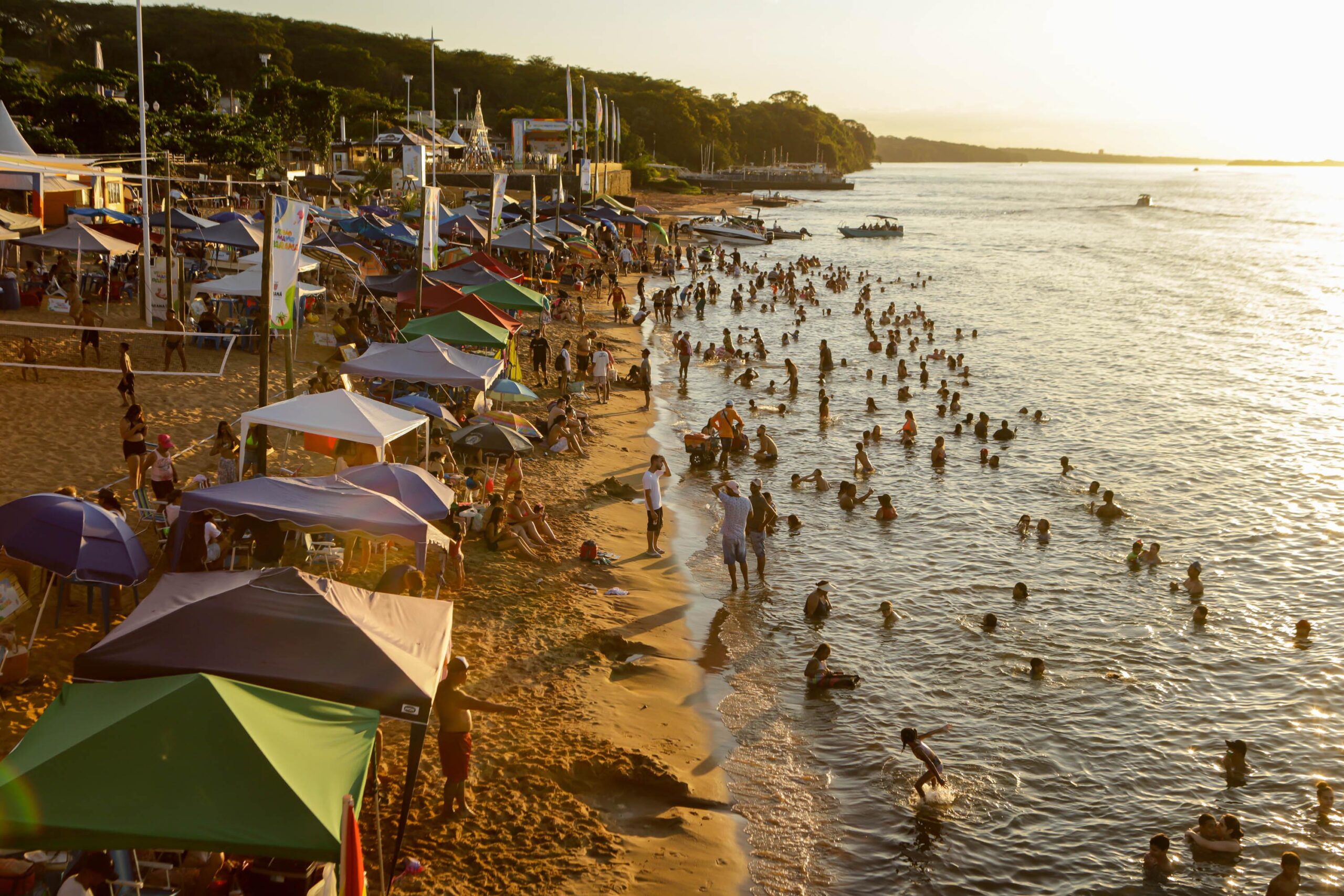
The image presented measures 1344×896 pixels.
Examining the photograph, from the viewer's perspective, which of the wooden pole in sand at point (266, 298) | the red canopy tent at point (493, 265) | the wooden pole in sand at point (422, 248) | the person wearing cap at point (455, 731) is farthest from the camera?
the red canopy tent at point (493, 265)

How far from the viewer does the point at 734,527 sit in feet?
47.6

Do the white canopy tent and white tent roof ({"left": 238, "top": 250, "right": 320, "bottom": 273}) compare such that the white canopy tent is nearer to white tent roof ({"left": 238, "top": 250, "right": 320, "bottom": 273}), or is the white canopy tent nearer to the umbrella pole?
the umbrella pole

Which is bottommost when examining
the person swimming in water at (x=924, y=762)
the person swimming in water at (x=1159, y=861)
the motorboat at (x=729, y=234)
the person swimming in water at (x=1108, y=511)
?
the person swimming in water at (x=1159, y=861)

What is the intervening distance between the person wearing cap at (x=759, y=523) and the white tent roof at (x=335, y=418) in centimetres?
531

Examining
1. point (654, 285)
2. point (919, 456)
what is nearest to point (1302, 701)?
Result: point (919, 456)

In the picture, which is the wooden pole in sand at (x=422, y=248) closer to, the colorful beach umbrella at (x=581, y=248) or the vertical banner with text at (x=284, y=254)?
the vertical banner with text at (x=284, y=254)

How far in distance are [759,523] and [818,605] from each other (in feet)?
5.52

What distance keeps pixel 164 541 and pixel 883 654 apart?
29.6ft

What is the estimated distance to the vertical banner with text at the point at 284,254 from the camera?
45.7 feet

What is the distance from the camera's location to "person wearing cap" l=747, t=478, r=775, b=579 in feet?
49.9

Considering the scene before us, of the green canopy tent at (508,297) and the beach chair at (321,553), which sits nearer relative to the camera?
the beach chair at (321,553)

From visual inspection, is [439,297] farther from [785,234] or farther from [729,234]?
[785,234]

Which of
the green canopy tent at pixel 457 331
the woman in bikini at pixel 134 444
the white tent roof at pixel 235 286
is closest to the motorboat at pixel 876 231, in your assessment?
the white tent roof at pixel 235 286

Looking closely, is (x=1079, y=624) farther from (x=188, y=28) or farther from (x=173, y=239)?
(x=188, y=28)
